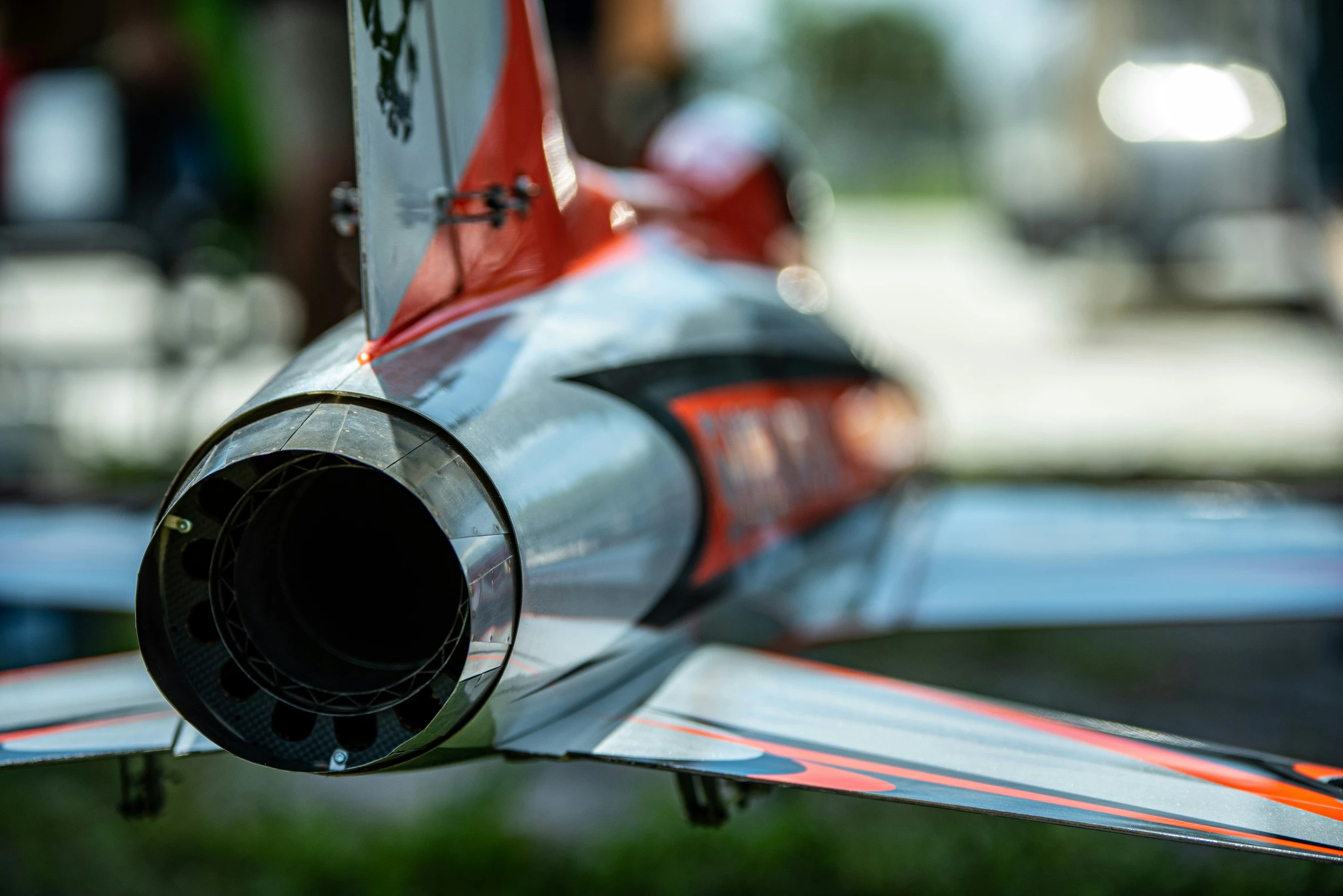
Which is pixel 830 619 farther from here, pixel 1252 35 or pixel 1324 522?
pixel 1252 35

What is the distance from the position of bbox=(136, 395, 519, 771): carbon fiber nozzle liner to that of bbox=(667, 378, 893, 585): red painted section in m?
0.96

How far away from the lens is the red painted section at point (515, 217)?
240cm

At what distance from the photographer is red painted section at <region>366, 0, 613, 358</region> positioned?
7.88 feet

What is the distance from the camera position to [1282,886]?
3074 mm

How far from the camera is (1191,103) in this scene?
14836 millimetres

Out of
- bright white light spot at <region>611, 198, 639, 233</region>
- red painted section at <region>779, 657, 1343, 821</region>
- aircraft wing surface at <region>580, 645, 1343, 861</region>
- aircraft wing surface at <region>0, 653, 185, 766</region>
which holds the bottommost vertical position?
red painted section at <region>779, 657, 1343, 821</region>

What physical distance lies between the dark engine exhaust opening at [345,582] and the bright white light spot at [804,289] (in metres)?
2.52

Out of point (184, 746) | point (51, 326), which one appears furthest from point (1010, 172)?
point (184, 746)

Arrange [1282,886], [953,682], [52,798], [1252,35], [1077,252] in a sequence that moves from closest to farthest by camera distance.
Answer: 1. [1282,886]
2. [52,798]
3. [953,682]
4. [1252,35]
5. [1077,252]

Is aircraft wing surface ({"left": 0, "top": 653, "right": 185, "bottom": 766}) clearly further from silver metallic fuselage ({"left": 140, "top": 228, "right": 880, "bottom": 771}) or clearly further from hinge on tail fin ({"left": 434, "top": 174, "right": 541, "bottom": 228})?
hinge on tail fin ({"left": 434, "top": 174, "right": 541, "bottom": 228})

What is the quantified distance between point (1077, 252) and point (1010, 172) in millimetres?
2625

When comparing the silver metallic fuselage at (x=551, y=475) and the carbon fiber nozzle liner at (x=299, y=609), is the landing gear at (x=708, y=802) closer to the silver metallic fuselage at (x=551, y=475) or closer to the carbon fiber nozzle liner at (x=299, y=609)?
the silver metallic fuselage at (x=551, y=475)

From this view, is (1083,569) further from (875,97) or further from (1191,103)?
(875,97)

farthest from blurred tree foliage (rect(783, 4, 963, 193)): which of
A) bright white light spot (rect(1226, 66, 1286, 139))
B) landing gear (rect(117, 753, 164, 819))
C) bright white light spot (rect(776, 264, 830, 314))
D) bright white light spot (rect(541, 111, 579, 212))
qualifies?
landing gear (rect(117, 753, 164, 819))
